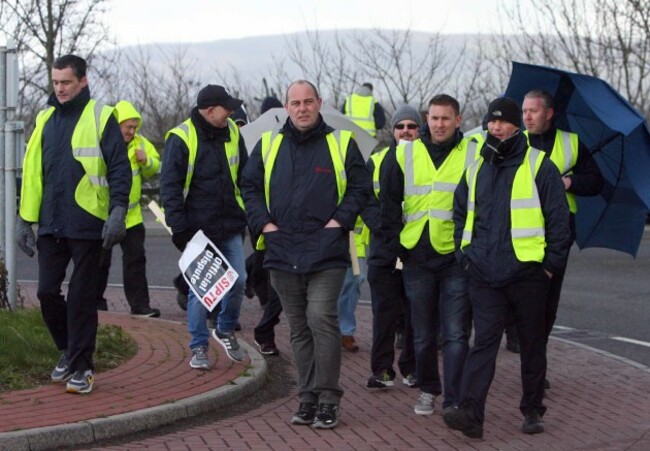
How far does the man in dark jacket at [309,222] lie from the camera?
25.7 feet

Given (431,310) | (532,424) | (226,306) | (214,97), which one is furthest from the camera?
(226,306)

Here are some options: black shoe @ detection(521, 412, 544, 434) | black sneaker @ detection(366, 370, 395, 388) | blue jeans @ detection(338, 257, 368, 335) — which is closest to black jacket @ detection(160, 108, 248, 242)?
black sneaker @ detection(366, 370, 395, 388)

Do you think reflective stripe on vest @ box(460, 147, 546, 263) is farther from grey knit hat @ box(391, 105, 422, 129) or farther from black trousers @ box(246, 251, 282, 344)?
black trousers @ box(246, 251, 282, 344)

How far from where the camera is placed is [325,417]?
7883 millimetres

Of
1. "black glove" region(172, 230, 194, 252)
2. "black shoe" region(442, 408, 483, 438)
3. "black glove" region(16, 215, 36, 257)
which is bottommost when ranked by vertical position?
"black shoe" region(442, 408, 483, 438)

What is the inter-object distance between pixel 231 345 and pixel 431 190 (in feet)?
7.01

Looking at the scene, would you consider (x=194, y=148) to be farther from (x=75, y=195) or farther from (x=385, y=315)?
(x=385, y=315)

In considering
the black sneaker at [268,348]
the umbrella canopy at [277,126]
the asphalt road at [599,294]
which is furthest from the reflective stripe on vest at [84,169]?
the asphalt road at [599,294]

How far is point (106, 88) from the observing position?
36.6 metres

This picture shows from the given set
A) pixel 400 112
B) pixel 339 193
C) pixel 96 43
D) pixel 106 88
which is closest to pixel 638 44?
pixel 96 43

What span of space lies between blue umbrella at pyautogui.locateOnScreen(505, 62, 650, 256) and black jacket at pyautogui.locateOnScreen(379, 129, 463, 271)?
3.19ft

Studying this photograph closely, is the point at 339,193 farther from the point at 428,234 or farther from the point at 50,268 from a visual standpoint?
the point at 50,268

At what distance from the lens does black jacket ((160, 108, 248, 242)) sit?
9086 mm

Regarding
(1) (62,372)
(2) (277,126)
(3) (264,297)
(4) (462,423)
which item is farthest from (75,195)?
(3) (264,297)
